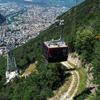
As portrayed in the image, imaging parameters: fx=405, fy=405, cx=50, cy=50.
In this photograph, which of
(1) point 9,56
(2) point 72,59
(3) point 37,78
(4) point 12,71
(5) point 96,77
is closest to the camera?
(5) point 96,77

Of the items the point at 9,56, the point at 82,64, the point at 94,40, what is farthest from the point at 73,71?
the point at 9,56

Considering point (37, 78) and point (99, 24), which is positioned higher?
point (99, 24)

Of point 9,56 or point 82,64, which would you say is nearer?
point 82,64

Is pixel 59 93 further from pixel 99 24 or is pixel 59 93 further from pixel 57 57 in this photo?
pixel 99 24

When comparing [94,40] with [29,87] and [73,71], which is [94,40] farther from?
[29,87]

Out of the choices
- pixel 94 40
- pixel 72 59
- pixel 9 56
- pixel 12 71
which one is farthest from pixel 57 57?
pixel 9 56

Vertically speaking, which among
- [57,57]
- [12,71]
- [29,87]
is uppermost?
[57,57]

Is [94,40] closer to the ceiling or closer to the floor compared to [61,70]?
closer to the ceiling

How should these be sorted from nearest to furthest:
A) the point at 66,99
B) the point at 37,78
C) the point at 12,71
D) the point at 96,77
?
1. the point at 96,77
2. the point at 66,99
3. the point at 37,78
4. the point at 12,71

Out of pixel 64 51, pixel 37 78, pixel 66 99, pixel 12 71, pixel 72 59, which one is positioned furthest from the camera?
pixel 12 71
